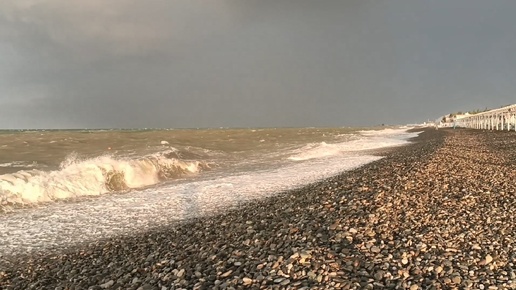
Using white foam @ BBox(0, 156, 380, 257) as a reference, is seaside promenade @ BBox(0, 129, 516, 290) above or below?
above

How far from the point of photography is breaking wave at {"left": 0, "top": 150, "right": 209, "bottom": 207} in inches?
626

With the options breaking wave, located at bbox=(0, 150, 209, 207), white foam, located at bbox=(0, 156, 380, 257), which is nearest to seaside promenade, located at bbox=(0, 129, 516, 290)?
white foam, located at bbox=(0, 156, 380, 257)

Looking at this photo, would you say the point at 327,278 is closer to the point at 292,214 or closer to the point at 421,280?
the point at 421,280

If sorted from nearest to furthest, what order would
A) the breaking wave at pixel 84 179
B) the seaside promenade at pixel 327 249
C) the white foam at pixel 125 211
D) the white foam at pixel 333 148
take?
the seaside promenade at pixel 327 249 < the white foam at pixel 125 211 < the breaking wave at pixel 84 179 < the white foam at pixel 333 148

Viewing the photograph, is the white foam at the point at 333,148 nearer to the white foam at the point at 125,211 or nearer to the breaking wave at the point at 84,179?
the breaking wave at the point at 84,179

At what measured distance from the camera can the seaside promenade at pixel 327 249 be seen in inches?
216

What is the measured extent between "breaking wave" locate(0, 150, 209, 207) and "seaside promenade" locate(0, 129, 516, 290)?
26.5 feet

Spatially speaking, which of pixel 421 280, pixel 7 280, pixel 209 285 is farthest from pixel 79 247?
pixel 421 280

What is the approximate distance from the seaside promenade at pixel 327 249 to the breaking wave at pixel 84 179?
8082 millimetres

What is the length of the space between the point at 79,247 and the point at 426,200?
877cm

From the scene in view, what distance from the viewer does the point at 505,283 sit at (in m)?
5.12

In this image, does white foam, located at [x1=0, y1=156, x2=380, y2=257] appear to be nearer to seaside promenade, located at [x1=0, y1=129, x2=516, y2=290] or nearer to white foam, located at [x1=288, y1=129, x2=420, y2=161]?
seaside promenade, located at [x1=0, y1=129, x2=516, y2=290]

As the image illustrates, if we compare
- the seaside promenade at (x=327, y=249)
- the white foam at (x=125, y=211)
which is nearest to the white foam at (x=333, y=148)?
the white foam at (x=125, y=211)

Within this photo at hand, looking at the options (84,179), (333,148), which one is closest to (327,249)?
(84,179)
